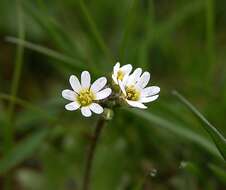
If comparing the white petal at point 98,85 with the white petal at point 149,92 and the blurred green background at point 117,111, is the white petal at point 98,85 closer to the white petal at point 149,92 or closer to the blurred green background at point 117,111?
the white petal at point 149,92

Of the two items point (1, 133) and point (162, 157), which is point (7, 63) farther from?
point (162, 157)

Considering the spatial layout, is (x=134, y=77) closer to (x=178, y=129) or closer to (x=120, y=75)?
(x=120, y=75)

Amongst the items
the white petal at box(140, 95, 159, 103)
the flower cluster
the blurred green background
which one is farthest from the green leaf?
the white petal at box(140, 95, 159, 103)

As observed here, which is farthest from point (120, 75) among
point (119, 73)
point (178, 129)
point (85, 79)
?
point (178, 129)

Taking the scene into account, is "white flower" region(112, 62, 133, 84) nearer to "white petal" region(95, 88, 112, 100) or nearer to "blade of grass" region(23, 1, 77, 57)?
"white petal" region(95, 88, 112, 100)

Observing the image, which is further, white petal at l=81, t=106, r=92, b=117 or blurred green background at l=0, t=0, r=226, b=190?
blurred green background at l=0, t=0, r=226, b=190

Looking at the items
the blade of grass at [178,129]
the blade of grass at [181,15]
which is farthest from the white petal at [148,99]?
the blade of grass at [181,15]
